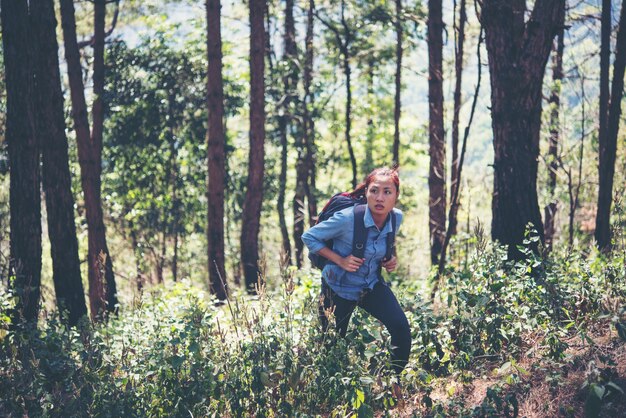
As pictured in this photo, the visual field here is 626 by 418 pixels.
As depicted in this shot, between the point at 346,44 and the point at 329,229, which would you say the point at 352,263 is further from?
the point at 346,44

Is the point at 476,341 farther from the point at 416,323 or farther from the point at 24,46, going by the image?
the point at 24,46

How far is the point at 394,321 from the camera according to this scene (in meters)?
4.94

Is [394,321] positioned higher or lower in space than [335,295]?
lower

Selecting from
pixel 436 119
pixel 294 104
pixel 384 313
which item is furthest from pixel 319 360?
pixel 294 104

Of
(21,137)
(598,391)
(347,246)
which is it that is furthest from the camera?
(21,137)

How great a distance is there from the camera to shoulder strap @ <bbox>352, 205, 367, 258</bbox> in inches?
195

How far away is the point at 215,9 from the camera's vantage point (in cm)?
1382

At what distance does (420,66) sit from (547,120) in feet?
13.9

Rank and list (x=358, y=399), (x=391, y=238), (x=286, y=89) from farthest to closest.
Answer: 1. (x=286, y=89)
2. (x=391, y=238)
3. (x=358, y=399)

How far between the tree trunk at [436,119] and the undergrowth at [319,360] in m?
9.29

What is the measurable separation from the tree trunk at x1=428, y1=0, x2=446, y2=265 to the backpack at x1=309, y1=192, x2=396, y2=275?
10141mm

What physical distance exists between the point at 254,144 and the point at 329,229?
10639mm

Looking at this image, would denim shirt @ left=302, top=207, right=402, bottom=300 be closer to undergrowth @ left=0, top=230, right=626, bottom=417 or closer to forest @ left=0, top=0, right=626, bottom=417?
forest @ left=0, top=0, right=626, bottom=417

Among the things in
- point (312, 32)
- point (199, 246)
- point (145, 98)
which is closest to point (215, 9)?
point (145, 98)
